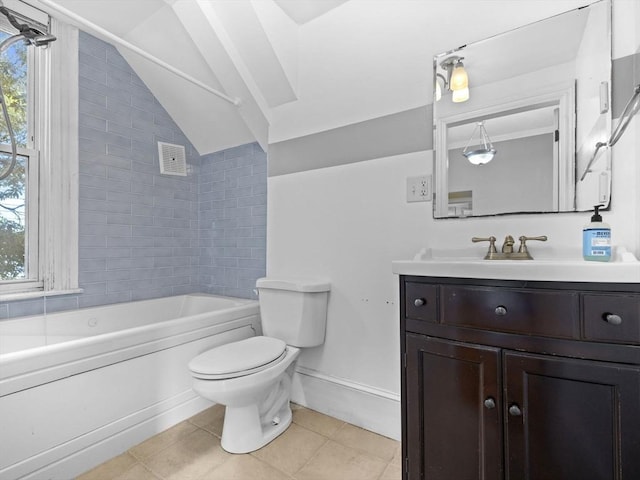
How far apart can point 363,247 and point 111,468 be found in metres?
1.57

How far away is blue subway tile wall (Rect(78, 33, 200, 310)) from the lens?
217 cm

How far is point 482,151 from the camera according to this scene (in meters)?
1.43

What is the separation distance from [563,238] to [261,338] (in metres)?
1.54

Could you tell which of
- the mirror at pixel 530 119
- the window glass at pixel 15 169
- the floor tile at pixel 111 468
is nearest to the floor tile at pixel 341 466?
the floor tile at pixel 111 468

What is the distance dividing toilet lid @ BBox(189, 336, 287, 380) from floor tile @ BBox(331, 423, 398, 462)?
21.5 inches

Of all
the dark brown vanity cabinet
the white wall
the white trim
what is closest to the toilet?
the white wall

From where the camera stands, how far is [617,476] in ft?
2.67

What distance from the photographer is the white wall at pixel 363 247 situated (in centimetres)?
152

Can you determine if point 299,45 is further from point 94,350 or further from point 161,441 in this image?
point 161,441

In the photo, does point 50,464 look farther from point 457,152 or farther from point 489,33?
point 489,33

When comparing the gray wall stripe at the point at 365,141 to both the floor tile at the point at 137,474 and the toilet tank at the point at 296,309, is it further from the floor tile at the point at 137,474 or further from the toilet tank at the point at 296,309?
the floor tile at the point at 137,474

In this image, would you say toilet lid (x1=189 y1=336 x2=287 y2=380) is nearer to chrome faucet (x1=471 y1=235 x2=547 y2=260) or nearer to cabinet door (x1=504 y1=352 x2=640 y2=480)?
cabinet door (x1=504 y1=352 x2=640 y2=480)

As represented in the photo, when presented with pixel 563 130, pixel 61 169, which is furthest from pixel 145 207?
pixel 563 130

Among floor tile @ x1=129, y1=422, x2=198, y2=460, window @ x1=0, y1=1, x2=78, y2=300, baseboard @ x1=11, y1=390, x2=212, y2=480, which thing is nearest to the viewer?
baseboard @ x1=11, y1=390, x2=212, y2=480
